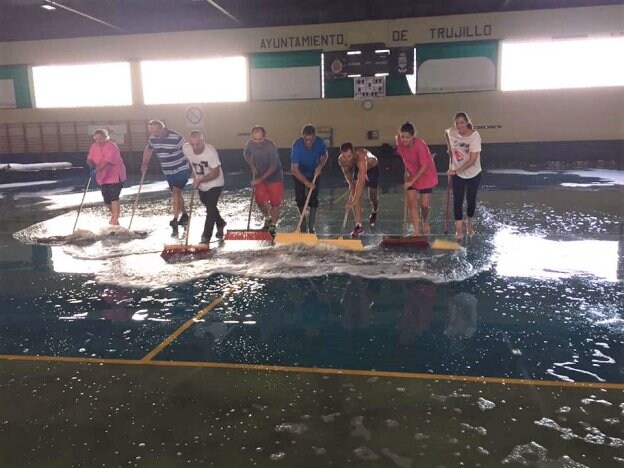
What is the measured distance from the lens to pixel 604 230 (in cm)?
816

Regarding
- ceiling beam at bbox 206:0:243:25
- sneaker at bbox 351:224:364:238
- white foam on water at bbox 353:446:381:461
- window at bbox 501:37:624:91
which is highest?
ceiling beam at bbox 206:0:243:25

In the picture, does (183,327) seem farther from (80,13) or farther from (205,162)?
(80,13)

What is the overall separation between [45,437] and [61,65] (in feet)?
74.0

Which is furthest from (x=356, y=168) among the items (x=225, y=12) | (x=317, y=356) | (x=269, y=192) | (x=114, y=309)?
(x=225, y=12)

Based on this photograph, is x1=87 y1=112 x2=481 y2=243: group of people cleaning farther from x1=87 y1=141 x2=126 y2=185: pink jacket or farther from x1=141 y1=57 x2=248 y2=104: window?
x1=141 y1=57 x2=248 y2=104: window

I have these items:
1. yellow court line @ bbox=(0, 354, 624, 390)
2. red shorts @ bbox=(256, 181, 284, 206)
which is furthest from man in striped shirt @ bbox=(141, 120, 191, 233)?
yellow court line @ bbox=(0, 354, 624, 390)

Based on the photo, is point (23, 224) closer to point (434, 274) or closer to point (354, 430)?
point (434, 274)

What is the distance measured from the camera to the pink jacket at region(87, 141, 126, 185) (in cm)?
889

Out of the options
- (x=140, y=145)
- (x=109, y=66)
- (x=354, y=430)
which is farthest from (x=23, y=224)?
(x=109, y=66)

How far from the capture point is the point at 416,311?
4832 mm

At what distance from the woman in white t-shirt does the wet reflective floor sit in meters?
0.68

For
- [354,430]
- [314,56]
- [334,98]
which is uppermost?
[314,56]

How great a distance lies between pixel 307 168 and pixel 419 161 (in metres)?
1.65

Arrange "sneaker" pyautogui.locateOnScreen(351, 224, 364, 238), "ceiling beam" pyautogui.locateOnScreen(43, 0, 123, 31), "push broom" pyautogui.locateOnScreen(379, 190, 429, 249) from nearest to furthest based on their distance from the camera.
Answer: "push broom" pyautogui.locateOnScreen(379, 190, 429, 249) < "sneaker" pyautogui.locateOnScreen(351, 224, 364, 238) < "ceiling beam" pyautogui.locateOnScreen(43, 0, 123, 31)
